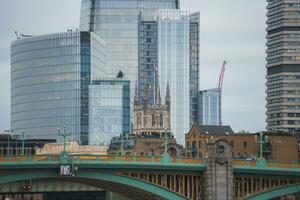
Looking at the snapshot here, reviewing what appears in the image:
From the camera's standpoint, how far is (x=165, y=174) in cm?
11338

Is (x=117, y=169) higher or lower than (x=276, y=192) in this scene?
higher

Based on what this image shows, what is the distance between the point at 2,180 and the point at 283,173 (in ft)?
117

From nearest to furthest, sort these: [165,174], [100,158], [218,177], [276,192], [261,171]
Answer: [100,158]
[165,174]
[218,177]
[261,171]
[276,192]

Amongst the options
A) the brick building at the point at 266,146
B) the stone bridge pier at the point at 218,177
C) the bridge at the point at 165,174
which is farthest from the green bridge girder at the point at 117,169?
the brick building at the point at 266,146

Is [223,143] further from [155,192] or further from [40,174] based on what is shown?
[40,174]

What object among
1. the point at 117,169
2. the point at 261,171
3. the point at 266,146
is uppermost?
the point at 266,146

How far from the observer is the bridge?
10838 centimetres

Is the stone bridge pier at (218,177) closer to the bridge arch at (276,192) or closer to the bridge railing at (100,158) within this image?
the bridge railing at (100,158)

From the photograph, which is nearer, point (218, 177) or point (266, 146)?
point (218, 177)

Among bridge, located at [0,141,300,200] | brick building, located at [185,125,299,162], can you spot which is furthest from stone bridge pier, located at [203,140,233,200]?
brick building, located at [185,125,299,162]

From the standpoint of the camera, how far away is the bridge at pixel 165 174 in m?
108

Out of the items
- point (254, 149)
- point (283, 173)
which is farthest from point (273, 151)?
point (283, 173)

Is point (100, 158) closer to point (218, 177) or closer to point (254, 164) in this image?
point (218, 177)

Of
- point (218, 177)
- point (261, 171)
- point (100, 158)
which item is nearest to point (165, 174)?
point (218, 177)
